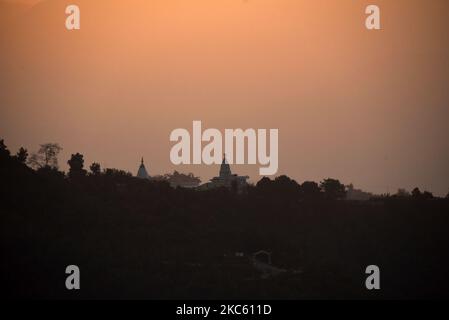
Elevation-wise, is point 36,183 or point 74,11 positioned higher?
point 74,11

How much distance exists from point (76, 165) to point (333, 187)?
12.0 metres

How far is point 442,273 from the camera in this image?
47812 mm

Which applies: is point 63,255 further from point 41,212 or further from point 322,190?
point 322,190

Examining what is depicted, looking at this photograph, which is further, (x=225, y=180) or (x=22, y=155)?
(x=225, y=180)

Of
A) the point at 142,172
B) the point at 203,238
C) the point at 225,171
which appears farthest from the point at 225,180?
the point at 203,238

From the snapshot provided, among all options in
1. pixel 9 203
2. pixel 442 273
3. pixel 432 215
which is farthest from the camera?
pixel 432 215

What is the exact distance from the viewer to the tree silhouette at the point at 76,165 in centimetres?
5447

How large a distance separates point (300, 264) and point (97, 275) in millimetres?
8085

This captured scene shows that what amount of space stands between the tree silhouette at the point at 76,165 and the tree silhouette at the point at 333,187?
11237 mm

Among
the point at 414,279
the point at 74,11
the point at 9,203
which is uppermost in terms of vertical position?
the point at 74,11

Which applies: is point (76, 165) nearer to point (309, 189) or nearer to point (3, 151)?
point (3, 151)

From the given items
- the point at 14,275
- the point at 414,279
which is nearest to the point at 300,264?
the point at 414,279

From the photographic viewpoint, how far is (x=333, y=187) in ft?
192
